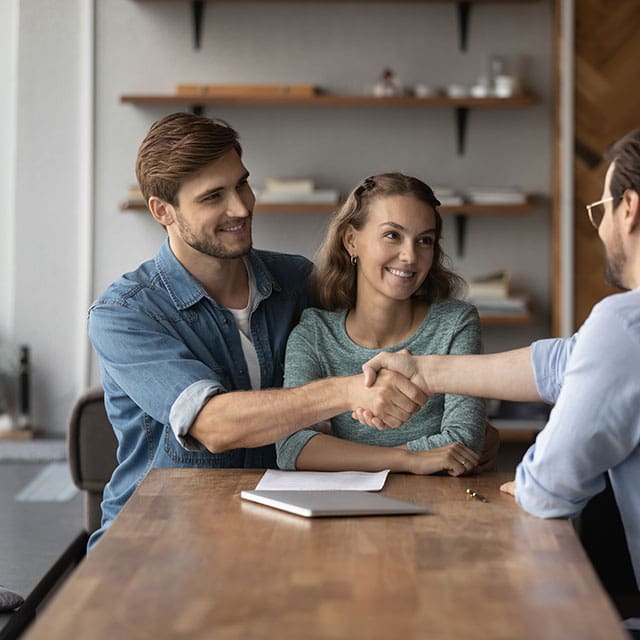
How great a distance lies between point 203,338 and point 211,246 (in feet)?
0.70

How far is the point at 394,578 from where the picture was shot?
1.32 m

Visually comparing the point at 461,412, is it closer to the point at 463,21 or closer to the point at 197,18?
the point at 463,21

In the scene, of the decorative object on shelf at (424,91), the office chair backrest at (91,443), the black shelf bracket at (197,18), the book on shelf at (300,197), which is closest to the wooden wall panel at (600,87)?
the decorative object on shelf at (424,91)

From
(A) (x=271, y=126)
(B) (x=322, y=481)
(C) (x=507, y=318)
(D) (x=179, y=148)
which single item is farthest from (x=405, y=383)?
(A) (x=271, y=126)

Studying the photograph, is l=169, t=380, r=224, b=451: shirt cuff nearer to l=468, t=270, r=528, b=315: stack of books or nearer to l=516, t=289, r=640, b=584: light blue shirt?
l=516, t=289, r=640, b=584: light blue shirt

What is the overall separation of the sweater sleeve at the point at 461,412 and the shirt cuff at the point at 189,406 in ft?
1.35

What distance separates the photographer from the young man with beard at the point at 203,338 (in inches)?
81.8

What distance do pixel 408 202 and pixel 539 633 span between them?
142 centimetres

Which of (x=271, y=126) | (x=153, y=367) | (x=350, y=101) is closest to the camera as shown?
(x=153, y=367)

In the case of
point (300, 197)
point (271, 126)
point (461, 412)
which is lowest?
point (461, 412)

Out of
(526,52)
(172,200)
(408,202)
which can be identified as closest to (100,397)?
(172,200)

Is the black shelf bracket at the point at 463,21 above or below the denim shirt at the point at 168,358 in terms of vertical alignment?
above

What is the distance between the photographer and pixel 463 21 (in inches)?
200

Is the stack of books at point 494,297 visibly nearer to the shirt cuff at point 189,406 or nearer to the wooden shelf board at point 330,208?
the wooden shelf board at point 330,208
